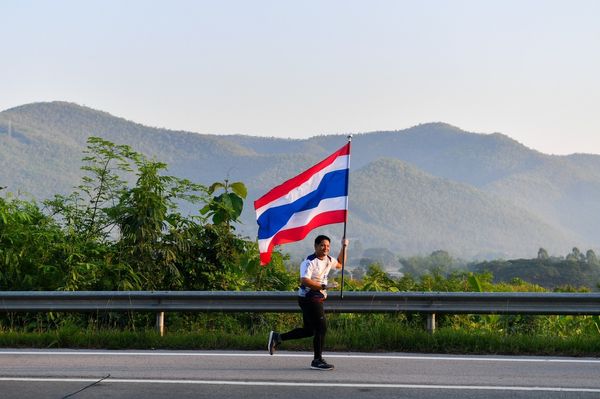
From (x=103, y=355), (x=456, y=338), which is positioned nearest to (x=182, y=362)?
(x=103, y=355)

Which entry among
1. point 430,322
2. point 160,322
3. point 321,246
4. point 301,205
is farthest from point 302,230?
point 160,322

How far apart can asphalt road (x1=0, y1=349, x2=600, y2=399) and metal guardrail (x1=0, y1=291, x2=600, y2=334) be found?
0.92 metres

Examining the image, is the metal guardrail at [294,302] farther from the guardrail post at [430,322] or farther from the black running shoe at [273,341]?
the black running shoe at [273,341]

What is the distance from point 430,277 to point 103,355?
26.0 feet

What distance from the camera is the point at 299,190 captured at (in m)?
10.8

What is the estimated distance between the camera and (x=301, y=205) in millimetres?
10805

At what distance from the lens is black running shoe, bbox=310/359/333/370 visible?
10211mm

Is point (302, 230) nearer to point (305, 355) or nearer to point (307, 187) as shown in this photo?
point (307, 187)

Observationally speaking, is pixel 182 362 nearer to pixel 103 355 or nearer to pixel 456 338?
pixel 103 355

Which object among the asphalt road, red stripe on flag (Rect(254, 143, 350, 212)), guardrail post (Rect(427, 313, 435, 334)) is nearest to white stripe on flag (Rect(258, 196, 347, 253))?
red stripe on flag (Rect(254, 143, 350, 212))

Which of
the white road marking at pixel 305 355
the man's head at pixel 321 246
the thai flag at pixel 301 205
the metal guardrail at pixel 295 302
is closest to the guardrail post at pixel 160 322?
the metal guardrail at pixel 295 302

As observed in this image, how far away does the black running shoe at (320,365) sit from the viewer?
33.5 ft

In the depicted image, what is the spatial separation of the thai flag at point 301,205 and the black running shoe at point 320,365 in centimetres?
126

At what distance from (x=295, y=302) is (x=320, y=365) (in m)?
2.19
